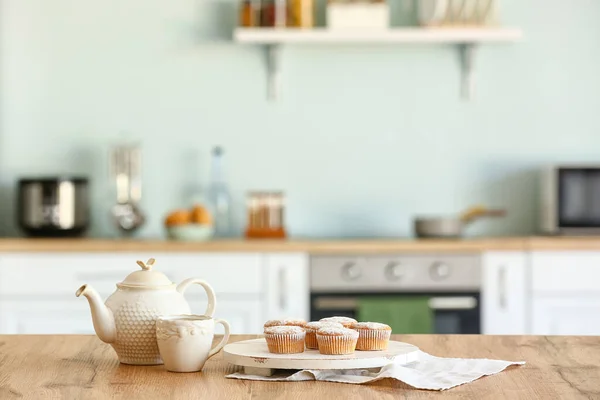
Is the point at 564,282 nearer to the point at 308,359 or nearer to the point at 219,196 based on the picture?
the point at 219,196

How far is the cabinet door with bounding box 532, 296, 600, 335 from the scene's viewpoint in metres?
3.48

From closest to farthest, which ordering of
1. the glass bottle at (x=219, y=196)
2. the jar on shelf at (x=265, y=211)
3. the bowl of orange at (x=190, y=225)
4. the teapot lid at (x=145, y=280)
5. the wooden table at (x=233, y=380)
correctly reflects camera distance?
the wooden table at (x=233, y=380) < the teapot lid at (x=145, y=280) < the bowl of orange at (x=190, y=225) < the jar on shelf at (x=265, y=211) < the glass bottle at (x=219, y=196)

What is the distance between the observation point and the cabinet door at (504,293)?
136 inches

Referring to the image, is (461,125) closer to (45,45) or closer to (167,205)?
(167,205)

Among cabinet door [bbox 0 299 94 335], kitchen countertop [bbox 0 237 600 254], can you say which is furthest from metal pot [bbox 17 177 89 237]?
cabinet door [bbox 0 299 94 335]

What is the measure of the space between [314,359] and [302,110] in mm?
2816

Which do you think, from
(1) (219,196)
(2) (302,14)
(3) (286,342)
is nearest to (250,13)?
(2) (302,14)

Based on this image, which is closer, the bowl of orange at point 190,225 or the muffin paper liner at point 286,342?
the muffin paper liner at point 286,342

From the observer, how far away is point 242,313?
3439 millimetres

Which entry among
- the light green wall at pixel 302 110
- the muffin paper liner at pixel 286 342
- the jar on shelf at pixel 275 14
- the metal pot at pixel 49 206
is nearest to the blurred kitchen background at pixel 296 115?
the light green wall at pixel 302 110

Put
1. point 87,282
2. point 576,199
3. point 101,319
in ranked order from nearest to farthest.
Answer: point 101,319 < point 87,282 < point 576,199

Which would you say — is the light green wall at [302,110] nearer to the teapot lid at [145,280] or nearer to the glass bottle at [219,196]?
the glass bottle at [219,196]

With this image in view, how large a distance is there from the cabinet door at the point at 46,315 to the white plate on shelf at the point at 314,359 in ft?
6.92

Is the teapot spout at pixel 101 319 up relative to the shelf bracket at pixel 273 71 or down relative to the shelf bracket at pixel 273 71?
down
